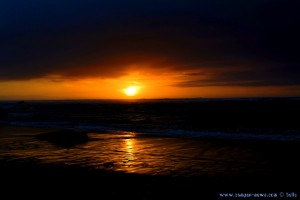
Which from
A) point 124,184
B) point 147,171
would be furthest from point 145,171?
point 124,184

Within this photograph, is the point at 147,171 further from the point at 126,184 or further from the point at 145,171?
the point at 126,184

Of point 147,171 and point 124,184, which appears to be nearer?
point 124,184

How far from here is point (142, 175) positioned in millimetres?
11336

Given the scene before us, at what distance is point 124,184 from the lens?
10195 mm

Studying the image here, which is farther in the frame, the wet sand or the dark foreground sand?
the wet sand

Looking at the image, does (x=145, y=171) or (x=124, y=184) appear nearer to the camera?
(x=124, y=184)

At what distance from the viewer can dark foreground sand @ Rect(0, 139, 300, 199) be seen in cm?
917

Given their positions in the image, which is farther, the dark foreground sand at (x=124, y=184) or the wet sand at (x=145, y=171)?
the wet sand at (x=145, y=171)

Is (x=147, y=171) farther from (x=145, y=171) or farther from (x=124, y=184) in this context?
(x=124, y=184)

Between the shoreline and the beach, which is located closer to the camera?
the shoreline

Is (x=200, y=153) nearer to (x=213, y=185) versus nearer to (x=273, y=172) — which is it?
(x=273, y=172)

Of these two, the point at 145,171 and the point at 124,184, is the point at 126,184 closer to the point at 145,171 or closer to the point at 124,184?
the point at 124,184

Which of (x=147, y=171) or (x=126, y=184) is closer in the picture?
(x=126, y=184)

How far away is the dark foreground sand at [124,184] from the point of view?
361 inches
